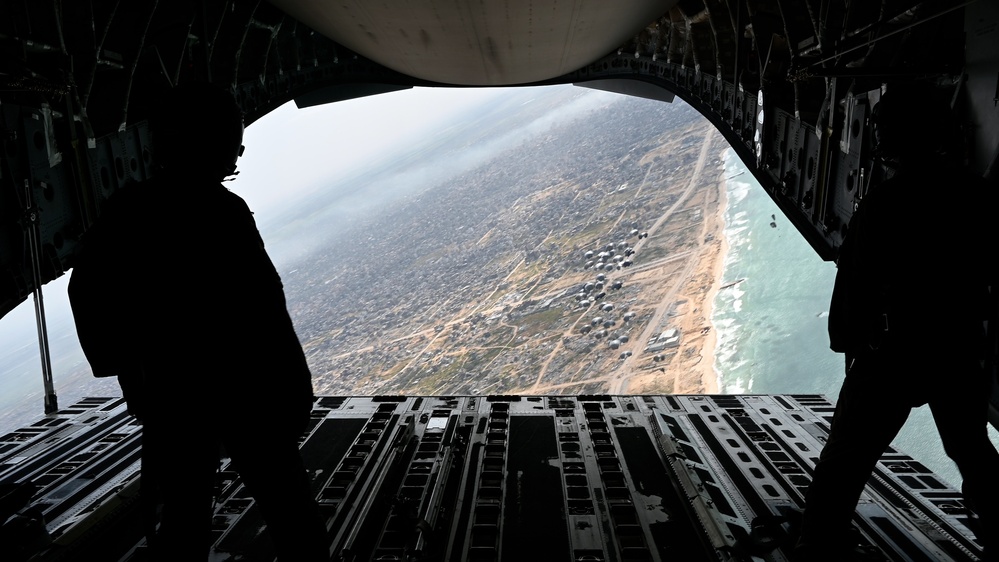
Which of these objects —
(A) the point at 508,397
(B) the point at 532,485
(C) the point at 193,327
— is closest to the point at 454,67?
(A) the point at 508,397

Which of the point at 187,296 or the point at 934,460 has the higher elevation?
the point at 187,296

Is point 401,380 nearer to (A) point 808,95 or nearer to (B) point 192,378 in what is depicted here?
(A) point 808,95

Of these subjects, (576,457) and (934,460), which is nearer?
(576,457)

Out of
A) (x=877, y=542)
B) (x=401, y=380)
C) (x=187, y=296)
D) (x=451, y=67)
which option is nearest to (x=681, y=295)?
(x=401, y=380)

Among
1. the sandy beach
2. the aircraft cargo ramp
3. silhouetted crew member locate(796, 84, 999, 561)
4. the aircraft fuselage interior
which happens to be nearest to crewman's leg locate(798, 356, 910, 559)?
silhouetted crew member locate(796, 84, 999, 561)

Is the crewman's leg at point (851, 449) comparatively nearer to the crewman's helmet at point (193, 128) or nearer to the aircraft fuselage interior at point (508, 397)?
the aircraft fuselage interior at point (508, 397)

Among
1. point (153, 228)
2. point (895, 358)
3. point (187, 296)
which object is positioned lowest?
point (895, 358)
